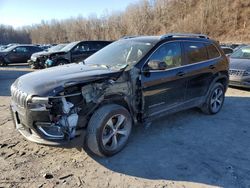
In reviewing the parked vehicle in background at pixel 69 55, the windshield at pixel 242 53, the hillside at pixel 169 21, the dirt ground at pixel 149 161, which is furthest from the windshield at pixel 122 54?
the hillside at pixel 169 21

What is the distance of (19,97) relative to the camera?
3.92 metres

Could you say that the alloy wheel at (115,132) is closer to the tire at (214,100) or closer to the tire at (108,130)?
the tire at (108,130)

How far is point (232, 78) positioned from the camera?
9227mm

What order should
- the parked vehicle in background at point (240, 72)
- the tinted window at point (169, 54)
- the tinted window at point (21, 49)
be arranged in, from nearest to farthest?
the tinted window at point (169, 54) < the parked vehicle in background at point (240, 72) < the tinted window at point (21, 49)

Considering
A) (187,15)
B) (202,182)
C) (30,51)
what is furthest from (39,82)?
(187,15)

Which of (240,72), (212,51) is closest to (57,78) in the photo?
(212,51)

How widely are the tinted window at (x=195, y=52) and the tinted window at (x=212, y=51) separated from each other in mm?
158

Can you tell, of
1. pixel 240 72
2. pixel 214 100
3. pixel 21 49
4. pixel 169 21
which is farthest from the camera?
pixel 169 21

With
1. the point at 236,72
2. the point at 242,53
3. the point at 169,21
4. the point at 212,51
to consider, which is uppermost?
the point at 212,51

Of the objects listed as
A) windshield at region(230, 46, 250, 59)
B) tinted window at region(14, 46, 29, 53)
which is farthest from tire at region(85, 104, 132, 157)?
tinted window at region(14, 46, 29, 53)

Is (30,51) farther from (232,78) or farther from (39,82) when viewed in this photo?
(39,82)

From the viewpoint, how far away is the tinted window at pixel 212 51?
6.14 metres

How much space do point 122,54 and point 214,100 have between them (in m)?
2.66

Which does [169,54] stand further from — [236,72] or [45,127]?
[236,72]
